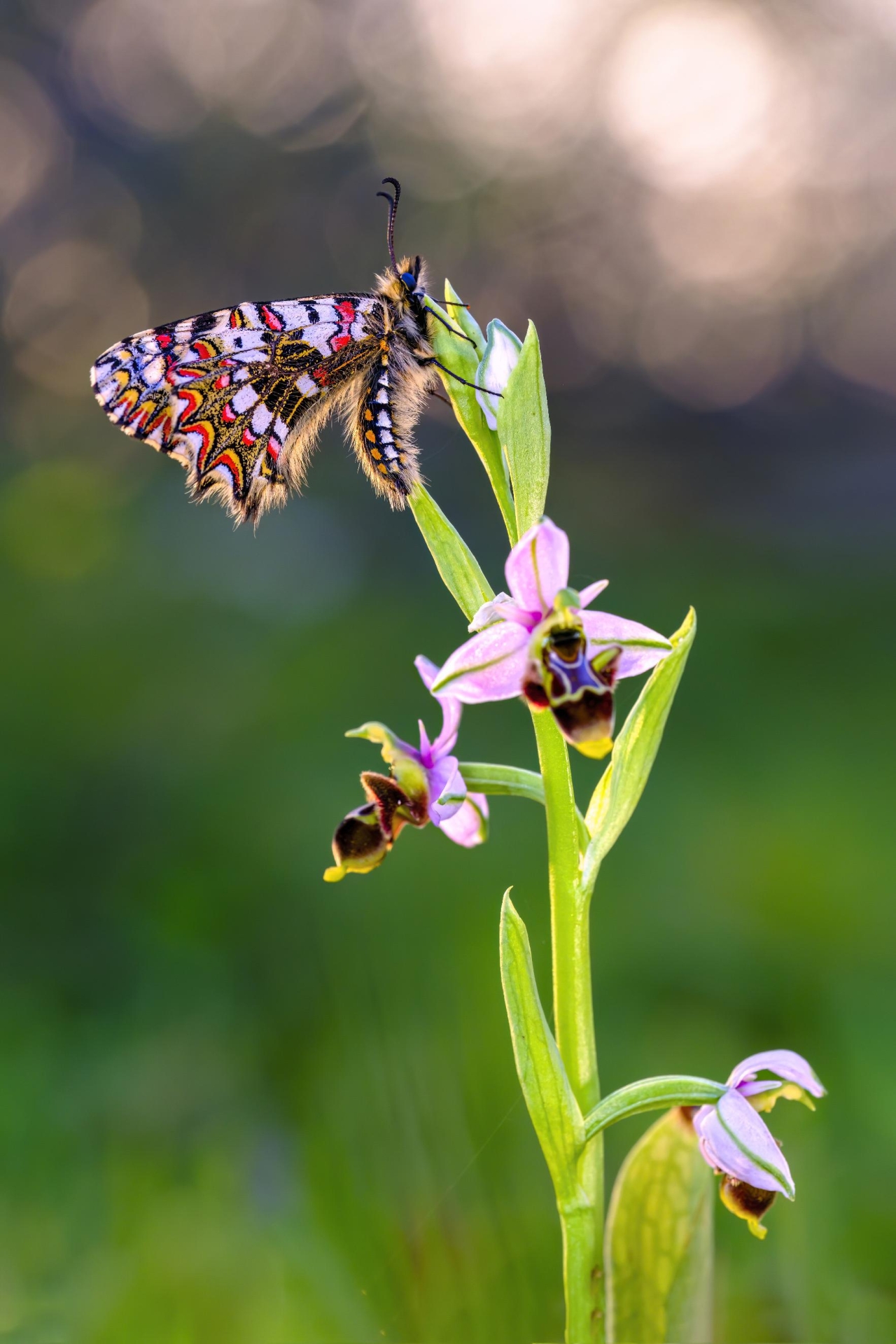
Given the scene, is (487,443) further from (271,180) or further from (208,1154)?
(271,180)

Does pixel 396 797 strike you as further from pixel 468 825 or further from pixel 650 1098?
pixel 650 1098

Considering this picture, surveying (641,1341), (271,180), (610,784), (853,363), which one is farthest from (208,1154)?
(853,363)

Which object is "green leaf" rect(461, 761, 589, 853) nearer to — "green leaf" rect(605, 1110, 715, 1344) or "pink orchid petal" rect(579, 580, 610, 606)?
Answer: "pink orchid petal" rect(579, 580, 610, 606)

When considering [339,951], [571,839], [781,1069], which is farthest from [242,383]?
[339,951]

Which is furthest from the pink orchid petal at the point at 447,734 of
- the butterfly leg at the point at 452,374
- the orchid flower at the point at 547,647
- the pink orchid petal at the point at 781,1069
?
the pink orchid petal at the point at 781,1069

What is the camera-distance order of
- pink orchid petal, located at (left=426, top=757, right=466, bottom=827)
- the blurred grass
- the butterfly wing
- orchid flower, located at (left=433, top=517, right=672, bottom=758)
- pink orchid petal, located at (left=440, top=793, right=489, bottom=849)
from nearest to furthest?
orchid flower, located at (left=433, top=517, right=672, bottom=758), pink orchid petal, located at (left=426, top=757, right=466, bottom=827), pink orchid petal, located at (left=440, top=793, right=489, bottom=849), the butterfly wing, the blurred grass

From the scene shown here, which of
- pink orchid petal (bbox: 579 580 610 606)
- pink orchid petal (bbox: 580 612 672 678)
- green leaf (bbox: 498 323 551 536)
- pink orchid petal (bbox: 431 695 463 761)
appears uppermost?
green leaf (bbox: 498 323 551 536)

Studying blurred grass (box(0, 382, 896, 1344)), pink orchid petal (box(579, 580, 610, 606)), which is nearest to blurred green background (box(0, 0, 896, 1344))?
blurred grass (box(0, 382, 896, 1344))

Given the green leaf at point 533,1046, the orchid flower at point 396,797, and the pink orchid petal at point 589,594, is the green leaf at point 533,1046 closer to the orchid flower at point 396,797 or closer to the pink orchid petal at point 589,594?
the orchid flower at point 396,797
